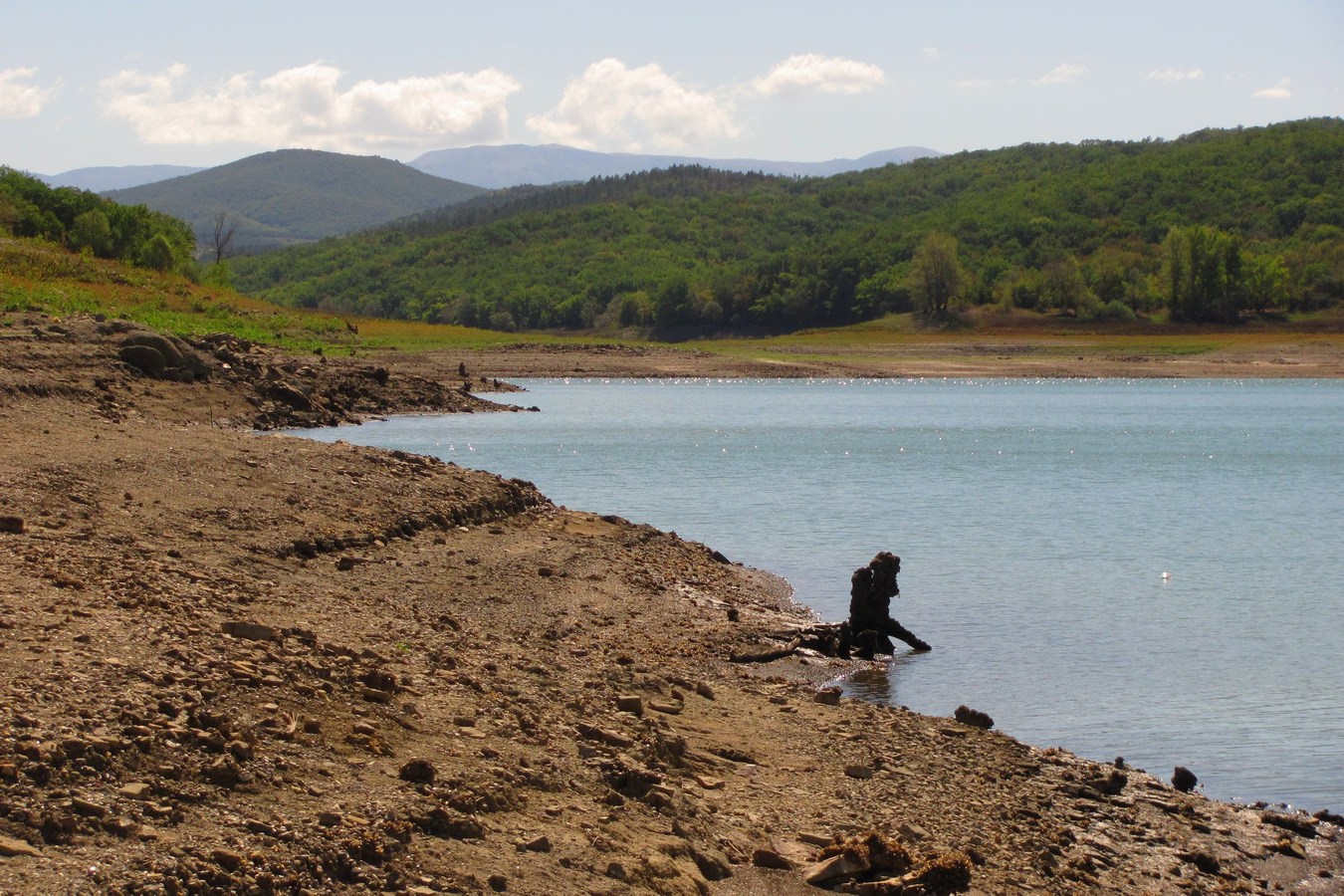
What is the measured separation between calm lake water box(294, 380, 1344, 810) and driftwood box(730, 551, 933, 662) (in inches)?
11.5

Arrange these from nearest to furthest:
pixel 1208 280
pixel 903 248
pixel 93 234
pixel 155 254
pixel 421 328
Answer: pixel 93 234, pixel 155 254, pixel 421 328, pixel 1208 280, pixel 903 248

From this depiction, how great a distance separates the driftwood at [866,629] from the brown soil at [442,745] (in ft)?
1.34

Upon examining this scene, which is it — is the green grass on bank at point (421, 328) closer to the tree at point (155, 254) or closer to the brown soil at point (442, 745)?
the tree at point (155, 254)

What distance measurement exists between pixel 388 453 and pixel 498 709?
36.7 ft

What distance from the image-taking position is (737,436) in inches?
1432

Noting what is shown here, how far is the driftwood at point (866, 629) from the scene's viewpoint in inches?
500

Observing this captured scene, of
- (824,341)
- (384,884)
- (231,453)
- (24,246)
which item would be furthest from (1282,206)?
(384,884)

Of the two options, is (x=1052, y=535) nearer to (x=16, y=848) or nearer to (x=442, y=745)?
(x=442, y=745)

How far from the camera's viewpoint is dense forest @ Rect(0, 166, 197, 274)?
179 ft

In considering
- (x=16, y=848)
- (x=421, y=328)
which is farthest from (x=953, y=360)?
(x=16, y=848)

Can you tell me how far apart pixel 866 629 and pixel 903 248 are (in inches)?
3884

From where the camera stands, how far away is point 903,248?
357 feet

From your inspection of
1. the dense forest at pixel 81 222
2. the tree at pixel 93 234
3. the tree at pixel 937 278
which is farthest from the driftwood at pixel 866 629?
the tree at pixel 937 278

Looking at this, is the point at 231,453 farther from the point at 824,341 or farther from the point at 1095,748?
the point at 824,341
